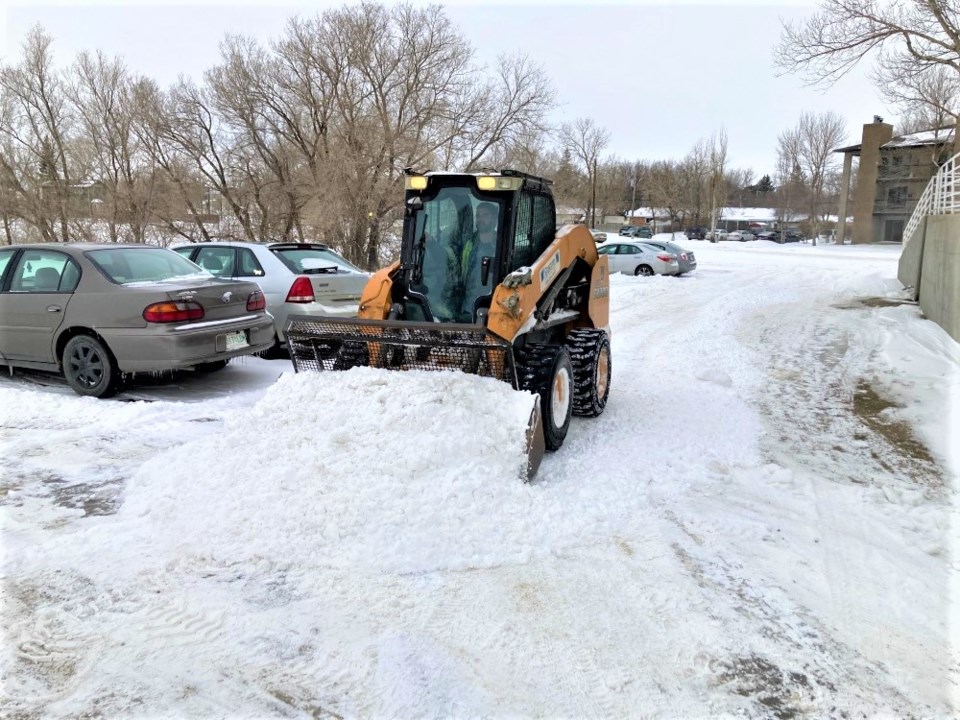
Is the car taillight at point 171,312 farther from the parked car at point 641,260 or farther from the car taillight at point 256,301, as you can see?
the parked car at point 641,260

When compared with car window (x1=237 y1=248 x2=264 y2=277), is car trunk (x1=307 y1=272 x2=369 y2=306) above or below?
below

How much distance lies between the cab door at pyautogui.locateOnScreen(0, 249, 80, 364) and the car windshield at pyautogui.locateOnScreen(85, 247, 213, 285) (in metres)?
0.30

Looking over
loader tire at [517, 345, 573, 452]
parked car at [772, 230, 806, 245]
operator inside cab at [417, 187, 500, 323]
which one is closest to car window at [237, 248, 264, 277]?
operator inside cab at [417, 187, 500, 323]

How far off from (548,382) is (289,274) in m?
4.77

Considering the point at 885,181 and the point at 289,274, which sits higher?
the point at 885,181

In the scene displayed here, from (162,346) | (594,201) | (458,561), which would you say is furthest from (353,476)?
(594,201)

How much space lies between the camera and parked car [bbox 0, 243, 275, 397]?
6.63 meters

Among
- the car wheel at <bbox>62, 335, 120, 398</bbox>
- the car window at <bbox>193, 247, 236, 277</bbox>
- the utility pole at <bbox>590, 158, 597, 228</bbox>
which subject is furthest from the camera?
the utility pole at <bbox>590, 158, 597, 228</bbox>

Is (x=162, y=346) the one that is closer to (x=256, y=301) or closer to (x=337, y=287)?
(x=256, y=301)

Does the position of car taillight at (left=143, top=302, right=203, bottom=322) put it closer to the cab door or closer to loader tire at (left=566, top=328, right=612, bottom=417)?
the cab door

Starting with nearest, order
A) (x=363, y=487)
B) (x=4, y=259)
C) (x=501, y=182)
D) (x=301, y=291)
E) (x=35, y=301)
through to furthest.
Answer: (x=363, y=487) → (x=501, y=182) → (x=35, y=301) → (x=4, y=259) → (x=301, y=291)

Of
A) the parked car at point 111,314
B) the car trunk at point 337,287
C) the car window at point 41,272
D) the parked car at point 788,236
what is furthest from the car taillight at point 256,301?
the parked car at point 788,236

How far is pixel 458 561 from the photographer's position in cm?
370

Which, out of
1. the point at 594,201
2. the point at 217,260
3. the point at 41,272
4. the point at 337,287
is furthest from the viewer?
the point at 594,201
